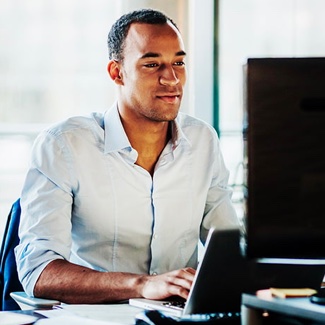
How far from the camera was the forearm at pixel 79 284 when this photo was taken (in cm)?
190

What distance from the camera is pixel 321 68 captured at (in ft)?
3.76

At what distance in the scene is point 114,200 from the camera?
223cm

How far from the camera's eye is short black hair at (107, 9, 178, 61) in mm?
2335

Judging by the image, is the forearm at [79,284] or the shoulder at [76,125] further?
the shoulder at [76,125]

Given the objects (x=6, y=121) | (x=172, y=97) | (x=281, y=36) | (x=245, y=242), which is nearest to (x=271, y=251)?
(x=245, y=242)

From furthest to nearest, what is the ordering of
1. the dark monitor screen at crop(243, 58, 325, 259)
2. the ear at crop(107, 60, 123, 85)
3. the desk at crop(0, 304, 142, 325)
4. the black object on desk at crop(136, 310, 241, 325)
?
1. the ear at crop(107, 60, 123, 85)
2. the desk at crop(0, 304, 142, 325)
3. the black object on desk at crop(136, 310, 241, 325)
4. the dark monitor screen at crop(243, 58, 325, 259)

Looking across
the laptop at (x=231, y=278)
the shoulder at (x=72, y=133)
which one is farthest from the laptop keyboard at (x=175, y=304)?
the shoulder at (x=72, y=133)

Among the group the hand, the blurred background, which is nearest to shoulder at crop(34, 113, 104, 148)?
the hand

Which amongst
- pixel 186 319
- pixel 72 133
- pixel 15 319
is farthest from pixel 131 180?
pixel 186 319

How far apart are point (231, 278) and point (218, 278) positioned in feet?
0.08

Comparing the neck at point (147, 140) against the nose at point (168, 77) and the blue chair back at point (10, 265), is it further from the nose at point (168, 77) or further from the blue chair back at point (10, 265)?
the blue chair back at point (10, 265)

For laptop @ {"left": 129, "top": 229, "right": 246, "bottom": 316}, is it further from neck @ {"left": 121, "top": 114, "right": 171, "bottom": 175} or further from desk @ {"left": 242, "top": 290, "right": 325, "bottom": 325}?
neck @ {"left": 121, "top": 114, "right": 171, "bottom": 175}

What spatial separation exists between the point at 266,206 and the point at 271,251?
65 millimetres

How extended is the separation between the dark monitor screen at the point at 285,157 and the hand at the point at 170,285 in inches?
24.7
